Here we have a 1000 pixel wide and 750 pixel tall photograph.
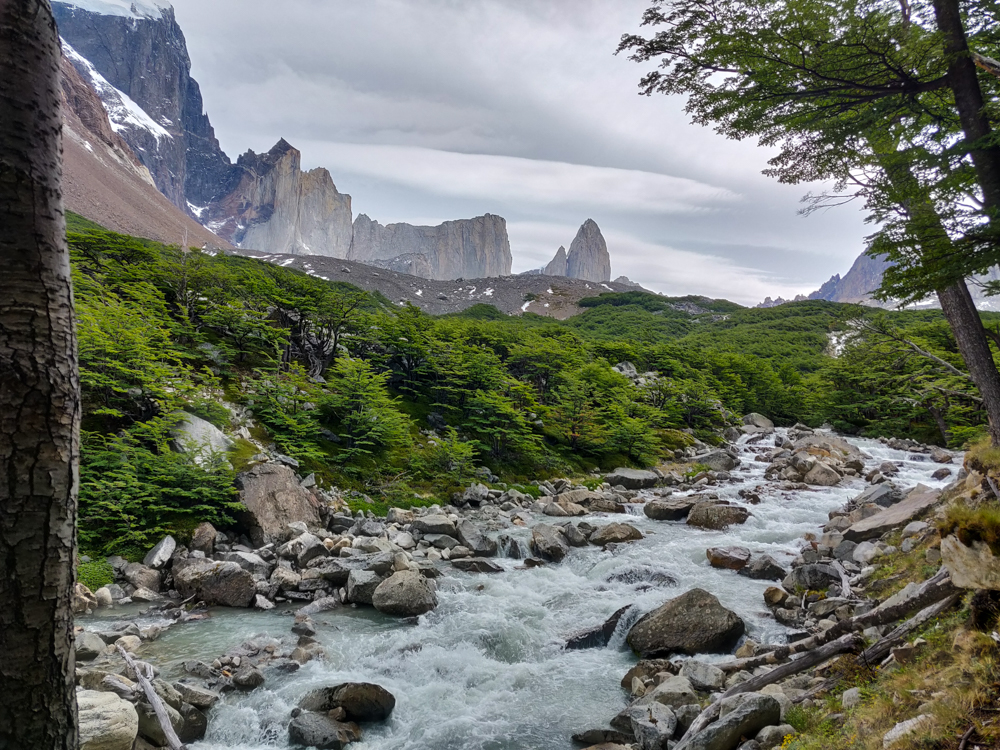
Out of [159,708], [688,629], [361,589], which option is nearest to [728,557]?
[688,629]

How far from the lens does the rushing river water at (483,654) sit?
653cm

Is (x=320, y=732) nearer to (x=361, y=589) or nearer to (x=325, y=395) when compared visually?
(x=361, y=589)

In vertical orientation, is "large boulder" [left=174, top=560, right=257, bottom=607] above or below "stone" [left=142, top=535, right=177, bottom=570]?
below

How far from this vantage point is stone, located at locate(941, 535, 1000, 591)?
14.0 feet

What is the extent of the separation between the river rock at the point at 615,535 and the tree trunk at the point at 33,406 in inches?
536

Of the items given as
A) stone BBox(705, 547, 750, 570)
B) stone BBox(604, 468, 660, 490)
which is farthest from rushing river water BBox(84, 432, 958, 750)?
stone BBox(604, 468, 660, 490)

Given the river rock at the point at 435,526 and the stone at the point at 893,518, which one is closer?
the stone at the point at 893,518

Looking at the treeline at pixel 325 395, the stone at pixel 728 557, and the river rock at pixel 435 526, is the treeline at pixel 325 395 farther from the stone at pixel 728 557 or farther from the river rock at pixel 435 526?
the stone at pixel 728 557

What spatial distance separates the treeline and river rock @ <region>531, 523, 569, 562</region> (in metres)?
5.07

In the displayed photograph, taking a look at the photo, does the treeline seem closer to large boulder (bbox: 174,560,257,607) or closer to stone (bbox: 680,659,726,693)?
large boulder (bbox: 174,560,257,607)

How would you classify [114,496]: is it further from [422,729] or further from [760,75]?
[760,75]

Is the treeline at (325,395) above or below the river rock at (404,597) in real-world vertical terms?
above

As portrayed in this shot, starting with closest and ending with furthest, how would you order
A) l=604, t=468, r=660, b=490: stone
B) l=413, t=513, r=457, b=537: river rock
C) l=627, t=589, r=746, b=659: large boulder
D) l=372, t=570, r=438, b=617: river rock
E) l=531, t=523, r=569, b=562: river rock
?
1. l=627, t=589, r=746, b=659: large boulder
2. l=372, t=570, r=438, b=617: river rock
3. l=531, t=523, r=569, b=562: river rock
4. l=413, t=513, r=457, b=537: river rock
5. l=604, t=468, r=660, b=490: stone

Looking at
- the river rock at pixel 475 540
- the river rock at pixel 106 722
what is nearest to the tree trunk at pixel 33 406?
the river rock at pixel 106 722
